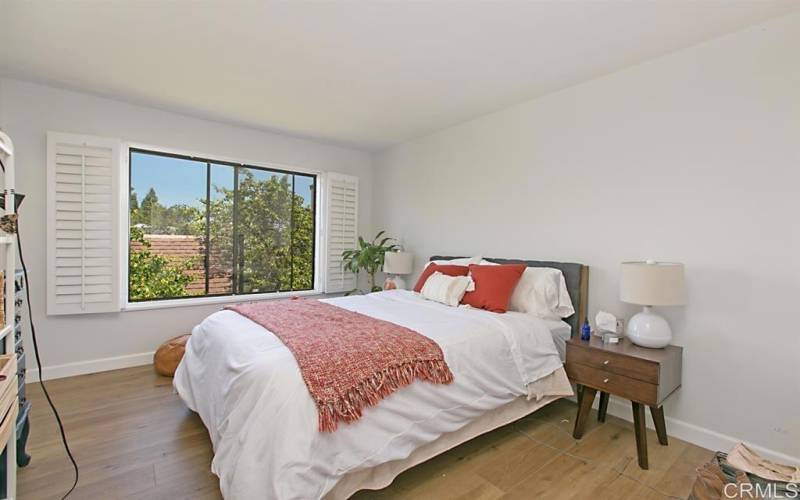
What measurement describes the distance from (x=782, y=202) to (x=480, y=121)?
7.67 ft

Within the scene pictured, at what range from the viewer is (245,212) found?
428 centimetres

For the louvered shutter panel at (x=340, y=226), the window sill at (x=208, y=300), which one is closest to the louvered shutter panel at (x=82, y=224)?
the window sill at (x=208, y=300)

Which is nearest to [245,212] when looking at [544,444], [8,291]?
[8,291]

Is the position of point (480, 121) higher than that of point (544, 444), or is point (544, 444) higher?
point (480, 121)

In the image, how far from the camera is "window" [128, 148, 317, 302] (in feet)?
12.2

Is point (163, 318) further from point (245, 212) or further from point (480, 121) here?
point (480, 121)

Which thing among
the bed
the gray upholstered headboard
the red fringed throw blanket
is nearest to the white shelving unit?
the bed

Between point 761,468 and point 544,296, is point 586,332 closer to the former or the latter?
point 544,296

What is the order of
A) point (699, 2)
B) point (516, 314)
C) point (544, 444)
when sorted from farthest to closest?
1. point (516, 314)
2. point (544, 444)
3. point (699, 2)

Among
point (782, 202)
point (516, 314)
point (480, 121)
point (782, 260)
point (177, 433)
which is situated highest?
point (480, 121)

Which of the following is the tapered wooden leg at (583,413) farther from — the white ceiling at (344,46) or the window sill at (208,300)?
the window sill at (208,300)

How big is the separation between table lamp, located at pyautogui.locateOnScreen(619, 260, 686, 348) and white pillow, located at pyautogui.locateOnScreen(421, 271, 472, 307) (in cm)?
112

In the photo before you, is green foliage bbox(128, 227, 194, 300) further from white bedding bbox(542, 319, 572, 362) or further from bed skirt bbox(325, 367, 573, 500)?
white bedding bbox(542, 319, 572, 362)

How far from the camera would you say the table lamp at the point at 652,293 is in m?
2.11
